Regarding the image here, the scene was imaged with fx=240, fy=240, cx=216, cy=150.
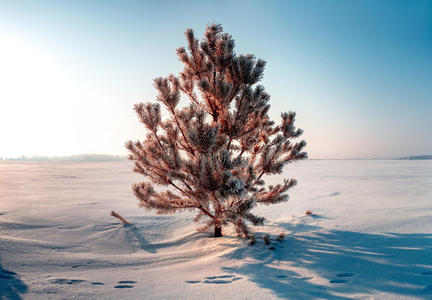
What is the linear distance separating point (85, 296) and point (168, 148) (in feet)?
7.42

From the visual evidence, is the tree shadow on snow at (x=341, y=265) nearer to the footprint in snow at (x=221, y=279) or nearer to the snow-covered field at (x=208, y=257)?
the snow-covered field at (x=208, y=257)

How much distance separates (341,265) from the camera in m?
3.40

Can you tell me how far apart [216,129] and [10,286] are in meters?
3.13

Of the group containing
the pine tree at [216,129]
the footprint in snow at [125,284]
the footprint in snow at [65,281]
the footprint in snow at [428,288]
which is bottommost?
the footprint in snow at [125,284]

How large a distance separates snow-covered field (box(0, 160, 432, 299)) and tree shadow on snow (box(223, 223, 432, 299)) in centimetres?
1

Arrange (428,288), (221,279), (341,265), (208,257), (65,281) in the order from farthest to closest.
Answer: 1. (208,257)
2. (341,265)
3. (221,279)
4. (65,281)
5. (428,288)

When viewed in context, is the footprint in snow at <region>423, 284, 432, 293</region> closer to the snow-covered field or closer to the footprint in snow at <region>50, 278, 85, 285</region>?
the snow-covered field

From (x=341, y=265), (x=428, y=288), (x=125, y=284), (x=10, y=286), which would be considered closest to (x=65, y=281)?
(x=10, y=286)

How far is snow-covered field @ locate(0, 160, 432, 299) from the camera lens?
2.79 meters

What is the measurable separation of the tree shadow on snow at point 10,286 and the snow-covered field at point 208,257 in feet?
0.04

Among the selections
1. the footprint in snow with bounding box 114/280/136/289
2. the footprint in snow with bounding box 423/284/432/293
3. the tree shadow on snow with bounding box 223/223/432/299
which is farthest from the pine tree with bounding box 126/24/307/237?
the footprint in snow with bounding box 423/284/432/293

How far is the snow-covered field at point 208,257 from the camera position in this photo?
9.16 feet

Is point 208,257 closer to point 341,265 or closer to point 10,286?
point 341,265

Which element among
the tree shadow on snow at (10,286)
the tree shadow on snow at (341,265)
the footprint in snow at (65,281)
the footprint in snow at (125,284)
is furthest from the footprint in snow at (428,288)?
the tree shadow on snow at (10,286)
